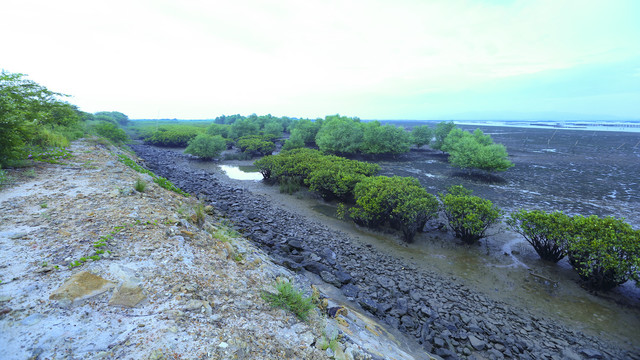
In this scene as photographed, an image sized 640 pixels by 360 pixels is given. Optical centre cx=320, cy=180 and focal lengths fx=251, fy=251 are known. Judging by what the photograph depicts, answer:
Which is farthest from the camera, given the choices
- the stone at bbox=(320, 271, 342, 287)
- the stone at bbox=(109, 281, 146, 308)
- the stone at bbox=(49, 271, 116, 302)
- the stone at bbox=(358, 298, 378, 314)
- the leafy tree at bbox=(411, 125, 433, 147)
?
the leafy tree at bbox=(411, 125, 433, 147)

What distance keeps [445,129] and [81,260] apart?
55603mm

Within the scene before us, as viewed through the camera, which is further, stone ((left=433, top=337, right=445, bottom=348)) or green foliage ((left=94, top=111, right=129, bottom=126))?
green foliage ((left=94, top=111, right=129, bottom=126))

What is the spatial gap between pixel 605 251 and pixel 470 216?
438cm

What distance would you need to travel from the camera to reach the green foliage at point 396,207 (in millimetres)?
13164

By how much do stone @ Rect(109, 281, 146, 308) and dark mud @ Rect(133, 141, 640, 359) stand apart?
537 centimetres

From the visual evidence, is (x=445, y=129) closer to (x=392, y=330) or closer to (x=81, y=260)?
(x=392, y=330)

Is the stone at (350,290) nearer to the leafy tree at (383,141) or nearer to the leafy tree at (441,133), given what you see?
the leafy tree at (383,141)

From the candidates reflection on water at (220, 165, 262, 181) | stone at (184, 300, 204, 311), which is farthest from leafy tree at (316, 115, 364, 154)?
stone at (184, 300, 204, 311)

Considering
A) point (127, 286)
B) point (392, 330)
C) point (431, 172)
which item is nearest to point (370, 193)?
point (392, 330)

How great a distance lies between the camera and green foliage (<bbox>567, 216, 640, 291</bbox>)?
27.3ft

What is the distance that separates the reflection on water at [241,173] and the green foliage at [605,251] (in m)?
24.8

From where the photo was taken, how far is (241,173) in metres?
31.5

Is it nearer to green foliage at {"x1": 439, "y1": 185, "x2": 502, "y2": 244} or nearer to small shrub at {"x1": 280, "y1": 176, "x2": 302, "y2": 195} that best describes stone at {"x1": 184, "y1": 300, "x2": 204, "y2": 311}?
green foliage at {"x1": 439, "y1": 185, "x2": 502, "y2": 244}

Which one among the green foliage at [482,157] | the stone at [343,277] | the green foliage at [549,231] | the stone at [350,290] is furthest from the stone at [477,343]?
the green foliage at [482,157]
